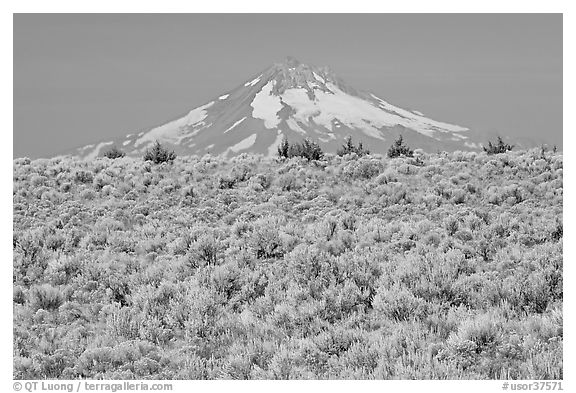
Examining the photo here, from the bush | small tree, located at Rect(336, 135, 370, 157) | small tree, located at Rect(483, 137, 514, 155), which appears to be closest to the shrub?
the bush

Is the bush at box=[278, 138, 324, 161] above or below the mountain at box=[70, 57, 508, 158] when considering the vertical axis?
below

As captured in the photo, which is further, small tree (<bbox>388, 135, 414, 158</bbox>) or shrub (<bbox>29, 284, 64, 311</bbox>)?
small tree (<bbox>388, 135, 414, 158</bbox>)

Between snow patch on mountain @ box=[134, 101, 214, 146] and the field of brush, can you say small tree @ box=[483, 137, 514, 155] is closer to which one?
the field of brush

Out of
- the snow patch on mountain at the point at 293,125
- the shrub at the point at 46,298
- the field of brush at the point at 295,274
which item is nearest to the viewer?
the field of brush at the point at 295,274

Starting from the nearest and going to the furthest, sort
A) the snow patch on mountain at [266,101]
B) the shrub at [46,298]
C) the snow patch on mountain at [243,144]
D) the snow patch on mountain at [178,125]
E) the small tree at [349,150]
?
the shrub at [46,298] < the small tree at [349,150] < the snow patch on mountain at [178,125] < the snow patch on mountain at [243,144] < the snow patch on mountain at [266,101]

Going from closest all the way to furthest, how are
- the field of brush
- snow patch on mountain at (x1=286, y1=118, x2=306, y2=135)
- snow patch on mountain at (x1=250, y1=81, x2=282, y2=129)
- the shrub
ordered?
1. the field of brush
2. the shrub
3. snow patch on mountain at (x1=250, y1=81, x2=282, y2=129)
4. snow patch on mountain at (x1=286, y1=118, x2=306, y2=135)

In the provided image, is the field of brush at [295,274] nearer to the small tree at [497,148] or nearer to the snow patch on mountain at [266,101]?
the small tree at [497,148]

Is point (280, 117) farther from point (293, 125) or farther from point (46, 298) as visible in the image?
point (46, 298)
